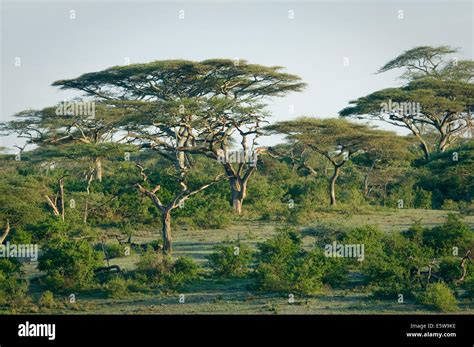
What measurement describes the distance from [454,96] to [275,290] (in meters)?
21.3

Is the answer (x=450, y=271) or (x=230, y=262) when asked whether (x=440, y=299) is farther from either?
(x=230, y=262)

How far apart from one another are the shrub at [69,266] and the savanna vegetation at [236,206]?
4 centimetres

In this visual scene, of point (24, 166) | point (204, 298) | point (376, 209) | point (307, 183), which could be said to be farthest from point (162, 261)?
point (24, 166)

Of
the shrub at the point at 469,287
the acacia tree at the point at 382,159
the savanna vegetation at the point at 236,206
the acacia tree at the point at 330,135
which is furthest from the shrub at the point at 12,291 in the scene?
the acacia tree at the point at 382,159

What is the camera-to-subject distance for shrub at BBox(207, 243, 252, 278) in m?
16.7

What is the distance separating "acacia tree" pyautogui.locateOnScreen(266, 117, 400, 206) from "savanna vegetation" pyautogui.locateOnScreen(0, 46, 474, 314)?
0.22 ft

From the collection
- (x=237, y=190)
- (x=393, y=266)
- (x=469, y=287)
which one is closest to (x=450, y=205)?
(x=237, y=190)

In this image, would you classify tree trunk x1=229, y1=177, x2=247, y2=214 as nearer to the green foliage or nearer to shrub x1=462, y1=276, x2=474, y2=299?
the green foliage

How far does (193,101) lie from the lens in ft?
84.7

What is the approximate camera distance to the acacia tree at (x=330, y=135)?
2777cm

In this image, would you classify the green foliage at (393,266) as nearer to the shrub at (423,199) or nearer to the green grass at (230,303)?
the green grass at (230,303)
